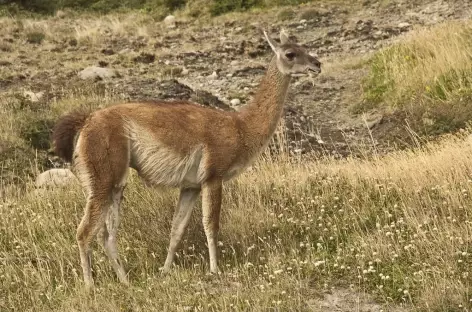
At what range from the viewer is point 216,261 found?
709 centimetres

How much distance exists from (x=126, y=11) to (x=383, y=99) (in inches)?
1058

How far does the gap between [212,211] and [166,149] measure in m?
0.77

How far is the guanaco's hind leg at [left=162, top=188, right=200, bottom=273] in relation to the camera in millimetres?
7254

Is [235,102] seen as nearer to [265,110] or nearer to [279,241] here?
[265,110]

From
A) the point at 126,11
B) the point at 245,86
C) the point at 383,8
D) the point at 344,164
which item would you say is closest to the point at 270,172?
the point at 344,164

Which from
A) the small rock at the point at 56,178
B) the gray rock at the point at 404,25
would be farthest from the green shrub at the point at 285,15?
the small rock at the point at 56,178

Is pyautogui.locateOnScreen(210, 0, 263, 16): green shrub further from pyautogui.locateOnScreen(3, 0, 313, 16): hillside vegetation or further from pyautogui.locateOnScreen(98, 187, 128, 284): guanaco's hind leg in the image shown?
pyautogui.locateOnScreen(98, 187, 128, 284): guanaco's hind leg

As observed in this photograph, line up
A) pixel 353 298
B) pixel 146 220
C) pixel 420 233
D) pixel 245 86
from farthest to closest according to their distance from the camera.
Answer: pixel 245 86 → pixel 146 220 → pixel 420 233 → pixel 353 298

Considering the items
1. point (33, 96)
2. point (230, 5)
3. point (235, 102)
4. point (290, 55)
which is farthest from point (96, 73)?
point (230, 5)

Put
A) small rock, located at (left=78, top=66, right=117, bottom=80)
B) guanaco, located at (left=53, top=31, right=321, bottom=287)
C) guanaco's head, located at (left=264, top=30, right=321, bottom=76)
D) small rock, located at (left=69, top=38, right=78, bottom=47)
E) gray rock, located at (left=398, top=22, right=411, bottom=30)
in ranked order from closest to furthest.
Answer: guanaco, located at (left=53, top=31, right=321, bottom=287), guanaco's head, located at (left=264, top=30, right=321, bottom=76), small rock, located at (left=78, top=66, right=117, bottom=80), gray rock, located at (left=398, top=22, right=411, bottom=30), small rock, located at (left=69, top=38, right=78, bottom=47)

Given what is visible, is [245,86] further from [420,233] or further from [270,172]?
[420,233]

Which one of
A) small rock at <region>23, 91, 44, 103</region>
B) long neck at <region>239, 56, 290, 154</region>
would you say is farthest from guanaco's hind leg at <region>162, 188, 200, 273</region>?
small rock at <region>23, 91, 44, 103</region>

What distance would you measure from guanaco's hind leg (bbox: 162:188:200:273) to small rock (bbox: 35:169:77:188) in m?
2.51

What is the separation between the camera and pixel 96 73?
18953 mm
